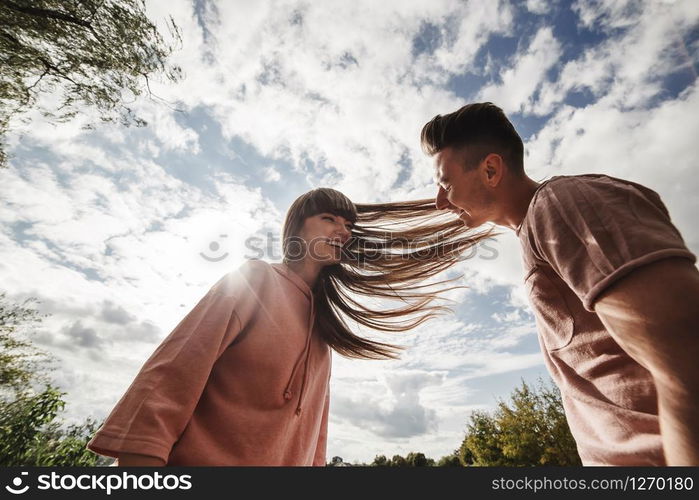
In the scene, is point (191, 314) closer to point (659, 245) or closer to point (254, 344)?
point (254, 344)

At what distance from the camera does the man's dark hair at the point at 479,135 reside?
7.97 feet

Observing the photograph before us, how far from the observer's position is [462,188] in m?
2.45

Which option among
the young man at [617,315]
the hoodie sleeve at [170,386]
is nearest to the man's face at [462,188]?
the young man at [617,315]

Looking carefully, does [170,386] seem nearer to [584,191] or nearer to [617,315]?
[617,315]

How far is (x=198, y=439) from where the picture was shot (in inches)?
65.3

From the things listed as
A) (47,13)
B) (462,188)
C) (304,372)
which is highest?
(47,13)

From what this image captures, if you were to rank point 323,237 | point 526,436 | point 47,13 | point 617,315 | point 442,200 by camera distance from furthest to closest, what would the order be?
point 526,436
point 47,13
point 323,237
point 442,200
point 617,315

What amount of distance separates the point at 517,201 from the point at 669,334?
4.49 ft

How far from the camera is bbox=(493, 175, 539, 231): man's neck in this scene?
218 centimetres

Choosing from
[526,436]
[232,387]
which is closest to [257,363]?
[232,387]

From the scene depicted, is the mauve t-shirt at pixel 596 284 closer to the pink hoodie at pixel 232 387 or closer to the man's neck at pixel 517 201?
the man's neck at pixel 517 201

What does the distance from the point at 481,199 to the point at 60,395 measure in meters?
9.49

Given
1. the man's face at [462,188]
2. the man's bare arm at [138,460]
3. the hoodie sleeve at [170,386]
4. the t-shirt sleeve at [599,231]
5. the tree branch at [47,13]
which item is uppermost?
the tree branch at [47,13]

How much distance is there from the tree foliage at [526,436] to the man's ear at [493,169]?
3002cm
